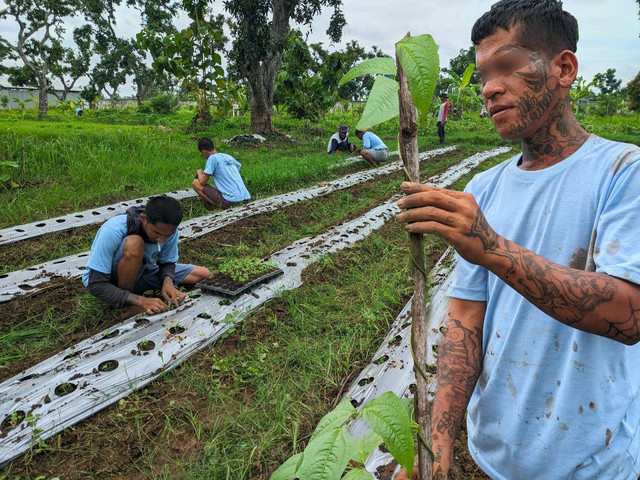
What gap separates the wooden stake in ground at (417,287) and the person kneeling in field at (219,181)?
5.56 metres

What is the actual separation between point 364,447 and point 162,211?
288 cm

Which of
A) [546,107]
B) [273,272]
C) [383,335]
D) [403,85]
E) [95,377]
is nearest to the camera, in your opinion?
[403,85]

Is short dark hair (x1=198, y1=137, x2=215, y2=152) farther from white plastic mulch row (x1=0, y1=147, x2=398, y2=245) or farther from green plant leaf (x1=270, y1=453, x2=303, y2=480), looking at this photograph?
green plant leaf (x1=270, y1=453, x2=303, y2=480)

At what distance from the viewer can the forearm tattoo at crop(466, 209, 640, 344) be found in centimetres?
74

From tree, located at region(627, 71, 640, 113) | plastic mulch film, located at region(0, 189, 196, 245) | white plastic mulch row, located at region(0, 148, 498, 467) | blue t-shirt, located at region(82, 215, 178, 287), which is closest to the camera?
white plastic mulch row, located at region(0, 148, 498, 467)

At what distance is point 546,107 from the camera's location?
37.4 inches

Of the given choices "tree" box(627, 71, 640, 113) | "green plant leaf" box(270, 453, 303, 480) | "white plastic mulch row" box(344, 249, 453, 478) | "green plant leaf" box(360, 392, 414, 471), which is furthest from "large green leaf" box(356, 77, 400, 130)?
"tree" box(627, 71, 640, 113)

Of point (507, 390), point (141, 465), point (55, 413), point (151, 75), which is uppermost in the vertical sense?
point (151, 75)

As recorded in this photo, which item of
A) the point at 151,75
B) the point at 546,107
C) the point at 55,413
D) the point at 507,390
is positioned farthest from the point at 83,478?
the point at 151,75

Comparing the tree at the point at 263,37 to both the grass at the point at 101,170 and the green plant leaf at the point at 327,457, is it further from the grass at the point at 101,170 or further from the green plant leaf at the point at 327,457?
the green plant leaf at the point at 327,457

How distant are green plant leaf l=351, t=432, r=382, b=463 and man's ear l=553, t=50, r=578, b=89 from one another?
2.94ft

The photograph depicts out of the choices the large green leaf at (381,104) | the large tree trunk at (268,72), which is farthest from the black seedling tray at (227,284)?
the large tree trunk at (268,72)

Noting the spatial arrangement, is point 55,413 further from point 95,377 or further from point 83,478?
point 83,478

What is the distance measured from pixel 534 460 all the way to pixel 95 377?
250cm
